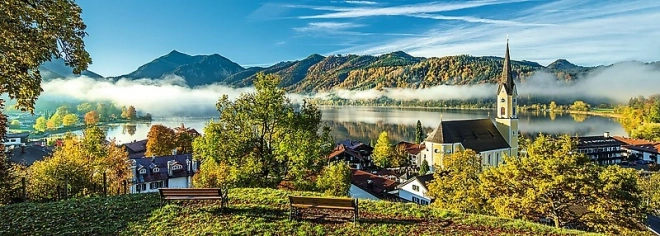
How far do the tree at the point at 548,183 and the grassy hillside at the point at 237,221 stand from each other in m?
6.74

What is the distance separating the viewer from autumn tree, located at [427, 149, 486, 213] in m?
18.6

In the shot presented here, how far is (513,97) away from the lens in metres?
48.4

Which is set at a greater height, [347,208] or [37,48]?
[37,48]

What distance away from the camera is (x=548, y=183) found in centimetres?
1453

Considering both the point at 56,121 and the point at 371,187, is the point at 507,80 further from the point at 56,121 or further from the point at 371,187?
the point at 56,121

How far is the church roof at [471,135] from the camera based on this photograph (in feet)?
145

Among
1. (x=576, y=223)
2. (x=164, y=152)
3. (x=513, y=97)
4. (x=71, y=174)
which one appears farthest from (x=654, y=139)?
(x=71, y=174)

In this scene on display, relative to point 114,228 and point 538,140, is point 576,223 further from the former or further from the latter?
point 114,228

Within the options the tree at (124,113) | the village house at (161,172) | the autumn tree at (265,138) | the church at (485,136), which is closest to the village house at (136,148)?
the village house at (161,172)

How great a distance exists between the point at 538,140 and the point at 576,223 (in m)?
3.60

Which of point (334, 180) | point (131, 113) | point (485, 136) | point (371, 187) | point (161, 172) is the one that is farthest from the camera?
point (131, 113)

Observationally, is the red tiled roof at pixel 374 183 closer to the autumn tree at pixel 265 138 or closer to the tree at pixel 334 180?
the tree at pixel 334 180

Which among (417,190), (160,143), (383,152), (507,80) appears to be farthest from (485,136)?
(160,143)

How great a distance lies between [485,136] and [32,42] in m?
46.3
